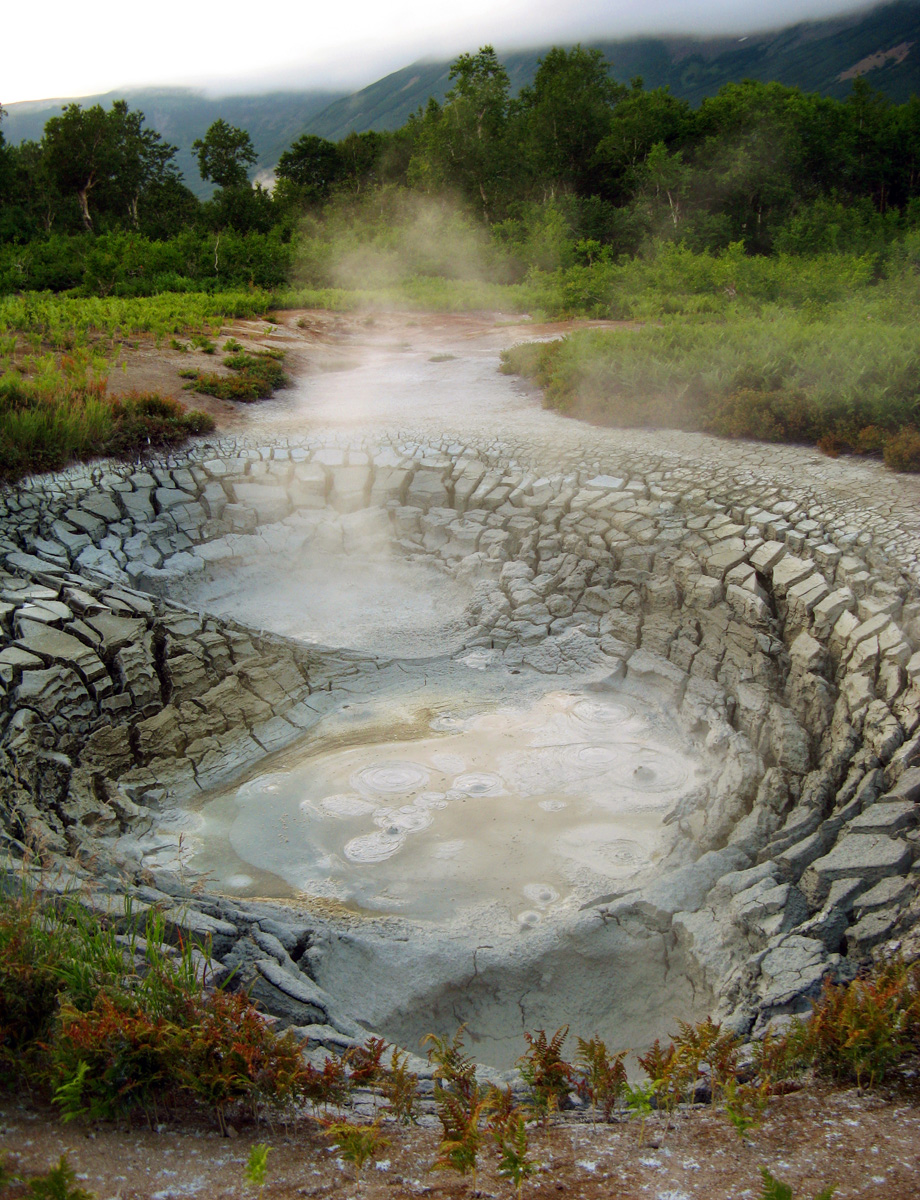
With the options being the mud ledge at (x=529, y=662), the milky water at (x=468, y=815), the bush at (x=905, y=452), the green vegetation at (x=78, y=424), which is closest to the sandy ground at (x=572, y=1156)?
the mud ledge at (x=529, y=662)

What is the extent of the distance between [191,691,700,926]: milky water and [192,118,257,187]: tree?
39581 millimetres

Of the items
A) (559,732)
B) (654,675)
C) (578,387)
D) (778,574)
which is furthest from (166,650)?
(578,387)

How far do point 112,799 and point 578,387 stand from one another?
29.2 feet

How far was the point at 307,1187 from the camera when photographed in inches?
95.7

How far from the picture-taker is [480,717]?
24.0 feet

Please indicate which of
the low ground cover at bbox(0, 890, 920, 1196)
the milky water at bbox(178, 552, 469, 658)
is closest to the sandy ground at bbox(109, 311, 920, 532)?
the milky water at bbox(178, 552, 469, 658)

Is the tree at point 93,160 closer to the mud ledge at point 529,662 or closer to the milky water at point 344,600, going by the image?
the mud ledge at point 529,662

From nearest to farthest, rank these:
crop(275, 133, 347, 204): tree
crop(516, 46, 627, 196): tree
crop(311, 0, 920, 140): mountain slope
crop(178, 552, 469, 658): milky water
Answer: crop(178, 552, 469, 658): milky water, crop(516, 46, 627, 196): tree, crop(275, 133, 347, 204): tree, crop(311, 0, 920, 140): mountain slope

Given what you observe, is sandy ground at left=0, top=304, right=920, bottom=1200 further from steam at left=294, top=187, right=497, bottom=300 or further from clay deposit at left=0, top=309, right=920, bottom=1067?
steam at left=294, top=187, right=497, bottom=300

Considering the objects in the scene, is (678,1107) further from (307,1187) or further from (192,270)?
(192,270)

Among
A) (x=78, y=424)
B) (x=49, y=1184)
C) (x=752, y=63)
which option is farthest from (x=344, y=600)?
(x=752, y=63)

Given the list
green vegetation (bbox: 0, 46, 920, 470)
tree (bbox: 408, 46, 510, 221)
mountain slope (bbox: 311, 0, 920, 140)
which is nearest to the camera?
green vegetation (bbox: 0, 46, 920, 470)

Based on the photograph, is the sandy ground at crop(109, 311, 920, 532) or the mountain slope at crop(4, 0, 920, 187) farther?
the mountain slope at crop(4, 0, 920, 187)

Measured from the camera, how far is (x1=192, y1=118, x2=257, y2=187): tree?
1485 inches
